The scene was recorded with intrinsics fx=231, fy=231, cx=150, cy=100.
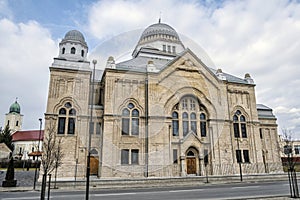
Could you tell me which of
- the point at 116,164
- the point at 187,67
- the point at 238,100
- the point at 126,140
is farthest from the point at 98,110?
the point at 238,100

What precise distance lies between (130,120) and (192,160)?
29.5ft

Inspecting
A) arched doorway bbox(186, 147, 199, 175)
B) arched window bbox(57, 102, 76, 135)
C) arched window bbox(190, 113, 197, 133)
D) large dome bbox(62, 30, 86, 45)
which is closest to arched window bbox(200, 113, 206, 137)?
arched window bbox(190, 113, 197, 133)

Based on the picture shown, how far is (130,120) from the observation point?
27.2m

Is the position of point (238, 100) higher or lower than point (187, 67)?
lower

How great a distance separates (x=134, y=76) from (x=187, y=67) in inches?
285

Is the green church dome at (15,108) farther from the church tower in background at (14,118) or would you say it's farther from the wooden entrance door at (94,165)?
the wooden entrance door at (94,165)

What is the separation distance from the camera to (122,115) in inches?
1070

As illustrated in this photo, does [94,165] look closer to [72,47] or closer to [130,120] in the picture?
[130,120]

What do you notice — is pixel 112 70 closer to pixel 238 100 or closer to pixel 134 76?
pixel 134 76

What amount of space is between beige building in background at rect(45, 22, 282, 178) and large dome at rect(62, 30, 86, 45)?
99.6 inches

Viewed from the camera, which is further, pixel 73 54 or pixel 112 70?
pixel 73 54

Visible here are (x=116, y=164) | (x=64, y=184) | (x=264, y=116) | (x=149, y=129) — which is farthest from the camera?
(x=264, y=116)

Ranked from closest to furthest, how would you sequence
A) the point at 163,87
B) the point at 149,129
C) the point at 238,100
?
the point at 149,129
the point at 163,87
the point at 238,100

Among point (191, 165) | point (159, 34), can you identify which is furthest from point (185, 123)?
point (159, 34)
